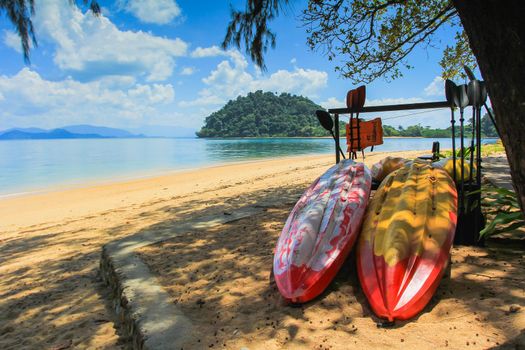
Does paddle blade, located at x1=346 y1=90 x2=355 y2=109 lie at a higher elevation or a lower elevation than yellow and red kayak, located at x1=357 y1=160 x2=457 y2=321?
higher

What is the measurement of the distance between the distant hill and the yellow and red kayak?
10639 centimetres

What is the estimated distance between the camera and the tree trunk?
1341 mm

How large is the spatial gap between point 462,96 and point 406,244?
1.74 meters

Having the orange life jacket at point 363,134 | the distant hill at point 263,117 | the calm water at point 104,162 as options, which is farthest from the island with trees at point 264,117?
the orange life jacket at point 363,134

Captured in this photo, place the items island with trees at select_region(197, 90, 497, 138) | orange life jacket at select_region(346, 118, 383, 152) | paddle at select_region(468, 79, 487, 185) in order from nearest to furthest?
paddle at select_region(468, 79, 487, 185) < orange life jacket at select_region(346, 118, 383, 152) < island with trees at select_region(197, 90, 497, 138)

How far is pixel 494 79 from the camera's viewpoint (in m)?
1.42

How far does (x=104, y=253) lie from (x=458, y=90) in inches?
158

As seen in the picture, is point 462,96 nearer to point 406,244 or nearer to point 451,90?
point 451,90

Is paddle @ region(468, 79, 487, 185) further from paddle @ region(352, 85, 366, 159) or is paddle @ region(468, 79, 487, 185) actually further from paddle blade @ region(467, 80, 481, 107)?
paddle @ region(352, 85, 366, 159)

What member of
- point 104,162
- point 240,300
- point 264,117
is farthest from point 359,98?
point 264,117

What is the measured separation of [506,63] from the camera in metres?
1.37

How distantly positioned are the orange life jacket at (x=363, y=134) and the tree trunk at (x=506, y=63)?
4287 mm

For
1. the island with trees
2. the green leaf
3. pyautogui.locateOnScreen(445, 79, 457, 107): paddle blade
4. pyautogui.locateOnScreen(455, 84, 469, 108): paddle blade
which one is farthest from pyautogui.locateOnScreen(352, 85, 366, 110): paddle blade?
the island with trees

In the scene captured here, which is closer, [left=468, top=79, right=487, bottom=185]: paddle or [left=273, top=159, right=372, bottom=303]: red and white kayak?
[left=273, top=159, right=372, bottom=303]: red and white kayak
